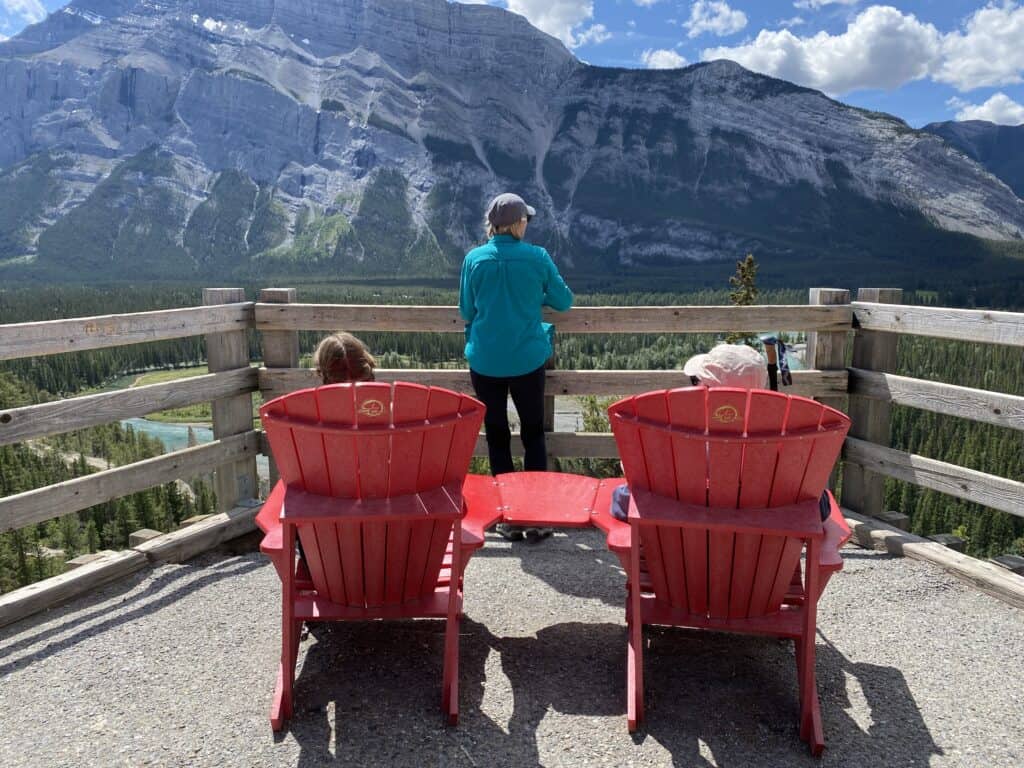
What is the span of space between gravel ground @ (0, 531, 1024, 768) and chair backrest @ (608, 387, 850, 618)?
58 centimetres

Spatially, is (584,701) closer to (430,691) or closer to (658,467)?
(430,691)

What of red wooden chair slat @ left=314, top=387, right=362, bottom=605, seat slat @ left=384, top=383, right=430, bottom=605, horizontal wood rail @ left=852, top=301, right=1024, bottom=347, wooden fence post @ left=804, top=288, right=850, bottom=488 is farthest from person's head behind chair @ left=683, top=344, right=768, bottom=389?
wooden fence post @ left=804, top=288, right=850, bottom=488

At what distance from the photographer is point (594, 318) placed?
6.09 meters

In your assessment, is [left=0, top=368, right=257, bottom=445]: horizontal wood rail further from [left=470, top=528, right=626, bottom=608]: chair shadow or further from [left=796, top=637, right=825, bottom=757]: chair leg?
[left=796, top=637, right=825, bottom=757]: chair leg

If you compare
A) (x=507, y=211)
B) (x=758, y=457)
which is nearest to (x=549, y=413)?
(x=507, y=211)

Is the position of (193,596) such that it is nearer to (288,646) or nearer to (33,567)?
(288,646)

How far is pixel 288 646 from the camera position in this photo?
3.24m

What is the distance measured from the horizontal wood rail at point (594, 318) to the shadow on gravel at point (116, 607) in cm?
191

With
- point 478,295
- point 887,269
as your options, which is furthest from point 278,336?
point 887,269

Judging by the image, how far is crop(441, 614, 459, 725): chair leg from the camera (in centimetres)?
319

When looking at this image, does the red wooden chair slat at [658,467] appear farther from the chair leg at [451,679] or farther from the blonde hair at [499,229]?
the blonde hair at [499,229]

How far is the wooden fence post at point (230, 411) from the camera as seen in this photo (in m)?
6.00

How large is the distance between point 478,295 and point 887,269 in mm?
217741

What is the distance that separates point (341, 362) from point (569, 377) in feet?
8.33
